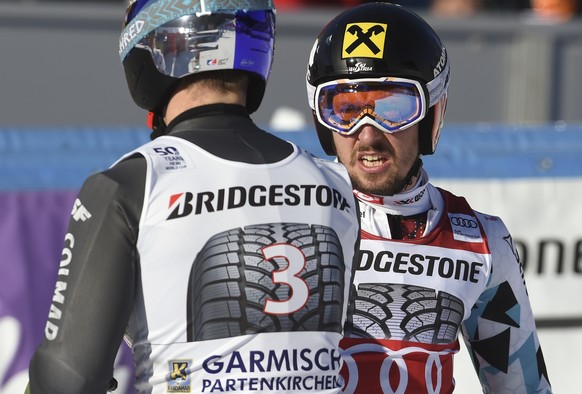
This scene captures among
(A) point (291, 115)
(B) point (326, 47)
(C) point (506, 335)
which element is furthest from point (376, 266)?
(A) point (291, 115)

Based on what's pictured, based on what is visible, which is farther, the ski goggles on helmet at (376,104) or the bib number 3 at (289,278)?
the ski goggles on helmet at (376,104)

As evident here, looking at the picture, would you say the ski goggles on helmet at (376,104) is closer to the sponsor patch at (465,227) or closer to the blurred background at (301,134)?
the sponsor patch at (465,227)

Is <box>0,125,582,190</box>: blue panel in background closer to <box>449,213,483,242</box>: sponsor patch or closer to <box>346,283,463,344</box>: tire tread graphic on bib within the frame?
<box>449,213,483,242</box>: sponsor patch

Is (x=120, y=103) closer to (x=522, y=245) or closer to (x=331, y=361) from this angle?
(x=522, y=245)

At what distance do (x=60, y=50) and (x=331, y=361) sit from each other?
19.6 feet

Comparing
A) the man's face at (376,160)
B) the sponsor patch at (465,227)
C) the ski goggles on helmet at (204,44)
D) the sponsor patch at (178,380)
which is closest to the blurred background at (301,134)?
the sponsor patch at (465,227)

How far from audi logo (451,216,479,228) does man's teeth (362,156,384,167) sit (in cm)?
30

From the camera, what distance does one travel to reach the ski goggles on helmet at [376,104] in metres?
3.45

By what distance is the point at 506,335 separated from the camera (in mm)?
3479

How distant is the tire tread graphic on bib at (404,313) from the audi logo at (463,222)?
253 millimetres

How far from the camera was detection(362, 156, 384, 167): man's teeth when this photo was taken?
11.4 feet

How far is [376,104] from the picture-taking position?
345 centimetres

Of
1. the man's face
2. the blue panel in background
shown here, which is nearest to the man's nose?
the man's face

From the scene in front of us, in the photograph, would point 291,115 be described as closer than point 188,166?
No
